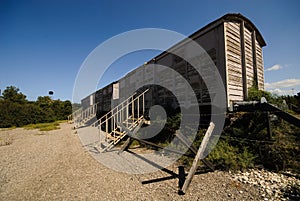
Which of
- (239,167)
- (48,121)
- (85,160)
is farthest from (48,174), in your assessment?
(48,121)

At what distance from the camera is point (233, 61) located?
212 inches

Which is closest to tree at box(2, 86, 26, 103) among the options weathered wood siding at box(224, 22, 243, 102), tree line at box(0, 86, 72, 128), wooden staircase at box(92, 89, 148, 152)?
tree line at box(0, 86, 72, 128)

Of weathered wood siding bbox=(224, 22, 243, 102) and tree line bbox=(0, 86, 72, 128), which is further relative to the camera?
tree line bbox=(0, 86, 72, 128)

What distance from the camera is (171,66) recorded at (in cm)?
773

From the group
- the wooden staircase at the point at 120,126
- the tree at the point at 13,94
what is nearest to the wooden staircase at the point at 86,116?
the wooden staircase at the point at 120,126

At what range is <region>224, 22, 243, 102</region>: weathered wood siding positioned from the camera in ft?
17.0

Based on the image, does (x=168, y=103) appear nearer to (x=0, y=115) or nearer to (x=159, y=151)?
(x=159, y=151)

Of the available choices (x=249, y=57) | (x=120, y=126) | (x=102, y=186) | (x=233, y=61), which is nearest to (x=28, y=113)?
(x=120, y=126)

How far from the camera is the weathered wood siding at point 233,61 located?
518 cm

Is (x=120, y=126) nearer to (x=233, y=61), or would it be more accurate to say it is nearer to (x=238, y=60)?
(x=233, y=61)

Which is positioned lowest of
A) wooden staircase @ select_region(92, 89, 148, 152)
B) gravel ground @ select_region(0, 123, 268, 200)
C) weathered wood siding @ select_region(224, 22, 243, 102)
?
gravel ground @ select_region(0, 123, 268, 200)

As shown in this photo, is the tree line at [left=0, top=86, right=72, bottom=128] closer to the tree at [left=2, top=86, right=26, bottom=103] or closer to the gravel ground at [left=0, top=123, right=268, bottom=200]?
the tree at [left=2, top=86, right=26, bottom=103]

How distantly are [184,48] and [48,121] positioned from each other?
2478cm

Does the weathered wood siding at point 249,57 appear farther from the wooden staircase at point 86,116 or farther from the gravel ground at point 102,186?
the wooden staircase at point 86,116
